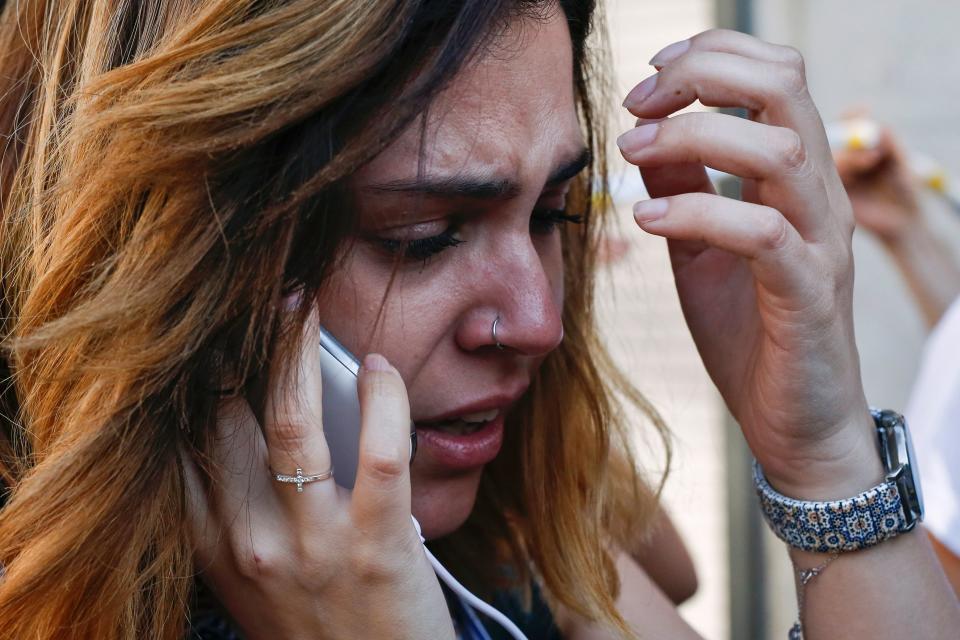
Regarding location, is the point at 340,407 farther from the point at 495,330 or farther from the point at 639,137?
the point at 639,137

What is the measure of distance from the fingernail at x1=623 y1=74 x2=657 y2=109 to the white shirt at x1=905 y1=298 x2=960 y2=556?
1.07 m

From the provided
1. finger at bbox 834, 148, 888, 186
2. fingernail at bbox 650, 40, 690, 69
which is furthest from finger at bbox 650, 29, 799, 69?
finger at bbox 834, 148, 888, 186

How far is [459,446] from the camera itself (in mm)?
1380

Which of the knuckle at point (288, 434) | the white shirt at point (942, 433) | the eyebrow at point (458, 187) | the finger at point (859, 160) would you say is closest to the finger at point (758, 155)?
the eyebrow at point (458, 187)

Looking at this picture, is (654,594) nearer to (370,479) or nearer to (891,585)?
(891,585)

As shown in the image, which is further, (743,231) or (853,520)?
(853,520)

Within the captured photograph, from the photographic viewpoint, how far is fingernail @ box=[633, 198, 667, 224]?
4.38 ft

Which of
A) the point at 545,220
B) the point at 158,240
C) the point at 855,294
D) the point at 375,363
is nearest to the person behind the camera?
the point at 158,240

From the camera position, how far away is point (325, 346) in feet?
4.00

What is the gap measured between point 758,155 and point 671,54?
0.75ft

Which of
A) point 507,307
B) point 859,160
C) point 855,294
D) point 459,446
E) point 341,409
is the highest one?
point 507,307

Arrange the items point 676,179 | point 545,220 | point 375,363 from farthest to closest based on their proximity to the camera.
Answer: point 676,179 < point 545,220 < point 375,363

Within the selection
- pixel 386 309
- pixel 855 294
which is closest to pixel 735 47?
pixel 386 309

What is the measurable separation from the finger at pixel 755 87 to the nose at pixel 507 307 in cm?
35
